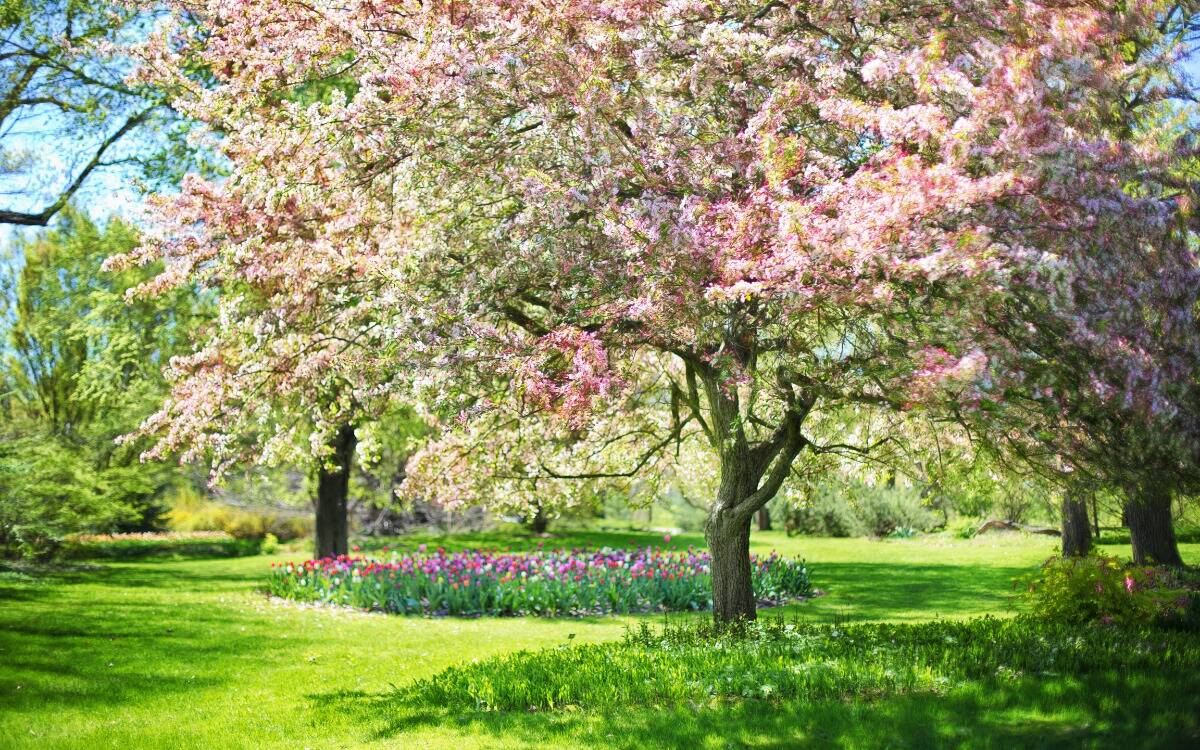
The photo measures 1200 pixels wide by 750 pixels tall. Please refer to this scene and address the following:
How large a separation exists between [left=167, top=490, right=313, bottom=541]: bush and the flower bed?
16.1 meters

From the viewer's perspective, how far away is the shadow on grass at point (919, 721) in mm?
5523

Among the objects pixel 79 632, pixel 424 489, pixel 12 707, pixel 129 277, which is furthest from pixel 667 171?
pixel 129 277

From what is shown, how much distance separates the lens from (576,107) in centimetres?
711

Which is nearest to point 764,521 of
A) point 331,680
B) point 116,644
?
point 116,644

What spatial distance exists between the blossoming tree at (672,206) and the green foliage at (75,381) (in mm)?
4063

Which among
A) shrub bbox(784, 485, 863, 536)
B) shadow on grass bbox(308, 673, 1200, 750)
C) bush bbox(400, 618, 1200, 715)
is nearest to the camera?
shadow on grass bbox(308, 673, 1200, 750)

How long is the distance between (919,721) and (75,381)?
24.3 m

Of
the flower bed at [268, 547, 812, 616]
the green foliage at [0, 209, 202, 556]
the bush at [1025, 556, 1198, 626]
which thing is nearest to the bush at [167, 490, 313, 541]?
the green foliage at [0, 209, 202, 556]

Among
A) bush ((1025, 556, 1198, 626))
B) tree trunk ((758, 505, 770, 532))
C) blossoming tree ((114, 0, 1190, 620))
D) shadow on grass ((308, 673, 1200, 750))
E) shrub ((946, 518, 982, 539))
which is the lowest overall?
tree trunk ((758, 505, 770, 532))

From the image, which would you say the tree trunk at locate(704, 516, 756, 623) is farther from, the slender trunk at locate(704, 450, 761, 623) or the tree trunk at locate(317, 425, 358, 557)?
the tree trunk at locate(317, 425, 358, 557)

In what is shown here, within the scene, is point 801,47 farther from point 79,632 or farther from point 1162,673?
point 79,632

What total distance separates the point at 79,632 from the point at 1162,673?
1218 centimetres

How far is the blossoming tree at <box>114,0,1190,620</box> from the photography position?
563 cm

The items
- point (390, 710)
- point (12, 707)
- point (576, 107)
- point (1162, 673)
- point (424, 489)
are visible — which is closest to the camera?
point (1162, 673)
